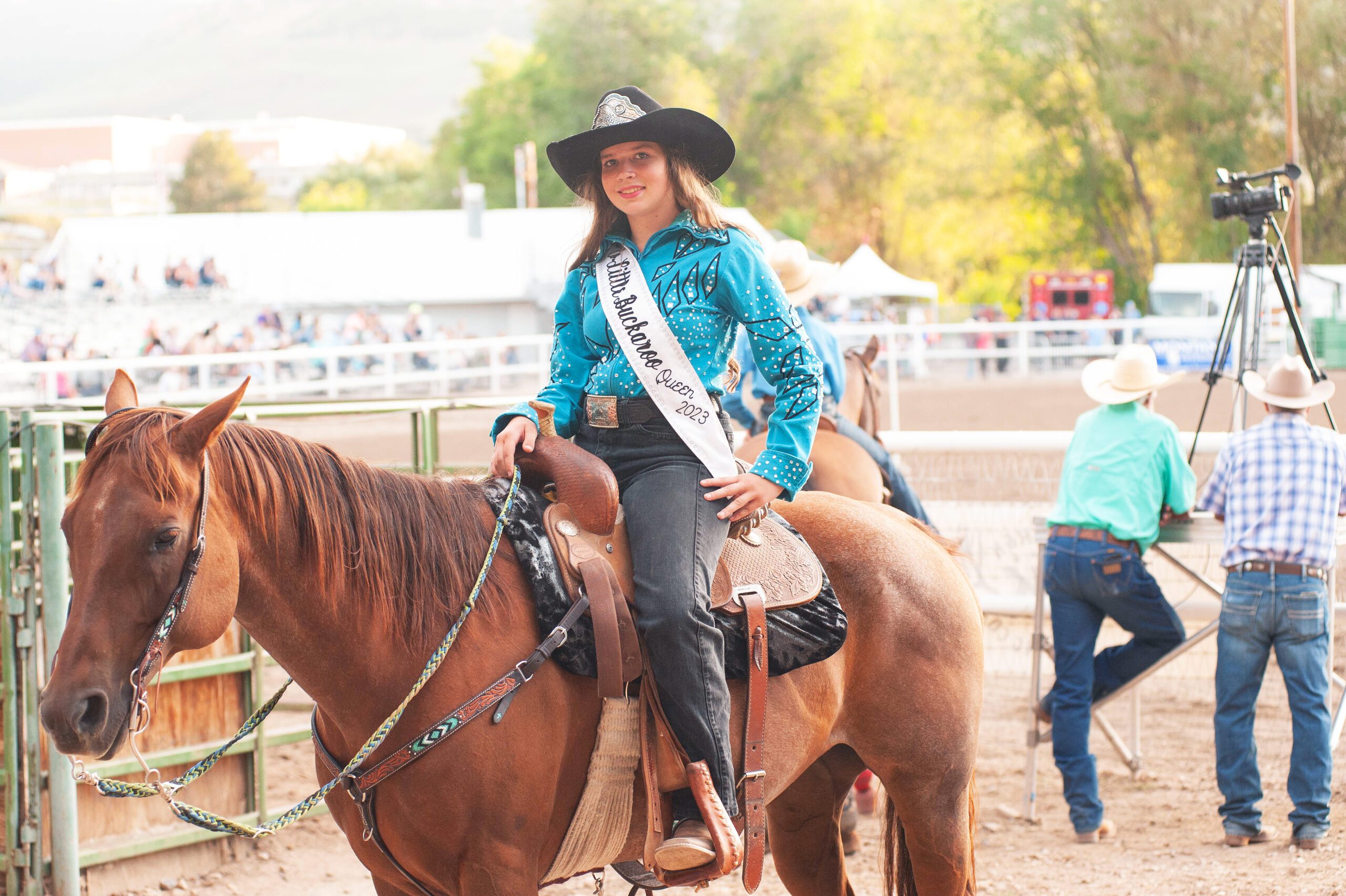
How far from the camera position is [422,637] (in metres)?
→ 2.52

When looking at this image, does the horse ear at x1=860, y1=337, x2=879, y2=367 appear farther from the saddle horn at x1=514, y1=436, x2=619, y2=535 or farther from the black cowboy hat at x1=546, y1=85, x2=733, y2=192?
the saddle horn at x1=514, y1=436, x2=619, y2=535

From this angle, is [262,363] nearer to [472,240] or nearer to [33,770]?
[33,770]

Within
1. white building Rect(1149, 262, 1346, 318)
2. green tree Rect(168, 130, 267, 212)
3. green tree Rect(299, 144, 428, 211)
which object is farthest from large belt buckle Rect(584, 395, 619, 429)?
green tree Rect(168, 130, 267, 212)

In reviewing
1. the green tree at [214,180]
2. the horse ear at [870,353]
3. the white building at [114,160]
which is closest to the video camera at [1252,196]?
the horse ear at [870,353]

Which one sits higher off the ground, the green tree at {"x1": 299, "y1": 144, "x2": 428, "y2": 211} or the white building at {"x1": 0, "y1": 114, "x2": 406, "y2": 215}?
the white building at {"x1": 0, "y1": 114, "x2": 406, "y2": 215}

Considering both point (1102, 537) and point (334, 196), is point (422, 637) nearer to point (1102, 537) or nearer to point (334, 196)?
point (1102, 537)

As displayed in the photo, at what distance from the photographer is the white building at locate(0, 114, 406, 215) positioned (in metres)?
134

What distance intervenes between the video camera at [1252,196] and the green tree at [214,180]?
3694 inches

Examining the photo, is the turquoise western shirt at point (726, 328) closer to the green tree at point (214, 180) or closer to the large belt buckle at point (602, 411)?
the large belt buckle at point (602, 411)

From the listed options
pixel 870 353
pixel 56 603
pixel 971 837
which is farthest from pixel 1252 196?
pixel 56 603

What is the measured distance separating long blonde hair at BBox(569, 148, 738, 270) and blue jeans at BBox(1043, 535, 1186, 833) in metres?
2.87

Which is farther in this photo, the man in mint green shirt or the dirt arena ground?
the man in mint green shirt

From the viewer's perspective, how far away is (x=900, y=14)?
62.5 meters

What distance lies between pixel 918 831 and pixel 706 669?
93 centimetres
